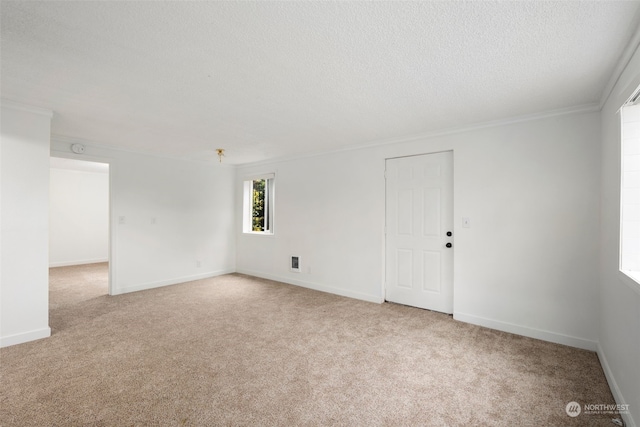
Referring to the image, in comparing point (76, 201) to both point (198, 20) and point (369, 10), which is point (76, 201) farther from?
point (369, 10)

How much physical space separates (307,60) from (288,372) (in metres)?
2.37

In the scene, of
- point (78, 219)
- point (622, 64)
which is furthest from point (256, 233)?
point (622, 64)

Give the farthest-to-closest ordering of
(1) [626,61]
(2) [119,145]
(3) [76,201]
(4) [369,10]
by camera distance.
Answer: (3) [76,201] → (2) [119,145] → (1) [626,61] → (4) [369,10]

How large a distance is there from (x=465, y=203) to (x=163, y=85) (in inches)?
132

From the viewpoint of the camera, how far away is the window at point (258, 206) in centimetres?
593

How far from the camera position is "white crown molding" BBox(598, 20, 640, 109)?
1.69m

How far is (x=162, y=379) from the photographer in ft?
7.39

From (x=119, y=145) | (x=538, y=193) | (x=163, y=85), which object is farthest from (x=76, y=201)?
(x=538, y=193)

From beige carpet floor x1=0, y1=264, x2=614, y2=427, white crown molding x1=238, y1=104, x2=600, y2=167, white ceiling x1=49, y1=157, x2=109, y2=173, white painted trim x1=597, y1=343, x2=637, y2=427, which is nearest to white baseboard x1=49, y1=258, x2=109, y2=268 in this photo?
white ceiling x1=49, y1=157, x2=109, y2=173

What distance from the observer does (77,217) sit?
738 centimetres

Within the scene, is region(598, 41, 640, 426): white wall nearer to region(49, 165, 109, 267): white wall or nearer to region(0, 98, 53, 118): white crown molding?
region(0, 98, 53, 118): white crown molding

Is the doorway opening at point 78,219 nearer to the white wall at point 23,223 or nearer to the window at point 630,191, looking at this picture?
the white wall at point 23,223

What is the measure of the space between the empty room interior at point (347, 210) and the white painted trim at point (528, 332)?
0.02m

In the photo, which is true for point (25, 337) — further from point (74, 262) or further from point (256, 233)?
point (74, 262)
